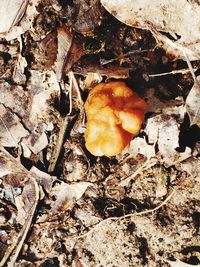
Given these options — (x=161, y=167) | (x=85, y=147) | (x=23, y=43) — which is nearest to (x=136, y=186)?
(x=161, y=167)

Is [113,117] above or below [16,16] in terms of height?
below

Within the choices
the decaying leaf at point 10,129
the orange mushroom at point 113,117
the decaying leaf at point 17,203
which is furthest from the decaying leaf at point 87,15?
the decaying leaf at point 17,203

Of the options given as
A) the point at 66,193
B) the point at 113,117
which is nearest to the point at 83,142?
the point at 66,193

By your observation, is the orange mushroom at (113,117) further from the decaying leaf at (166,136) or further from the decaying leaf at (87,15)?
the decaying leaf at (87,15)

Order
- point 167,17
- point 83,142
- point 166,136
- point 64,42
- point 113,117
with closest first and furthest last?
1. point 113,117
2. point 167,17
3. point 64,42
4. point 166,136
5. point 83,142

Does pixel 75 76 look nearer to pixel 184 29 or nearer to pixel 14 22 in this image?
pixel 14 22

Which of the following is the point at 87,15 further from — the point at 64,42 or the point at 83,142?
the point at 83,142

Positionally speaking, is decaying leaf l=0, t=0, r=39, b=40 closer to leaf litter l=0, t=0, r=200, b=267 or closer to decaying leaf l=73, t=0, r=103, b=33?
leaf litter l=0, t=0, r=200, b=267
